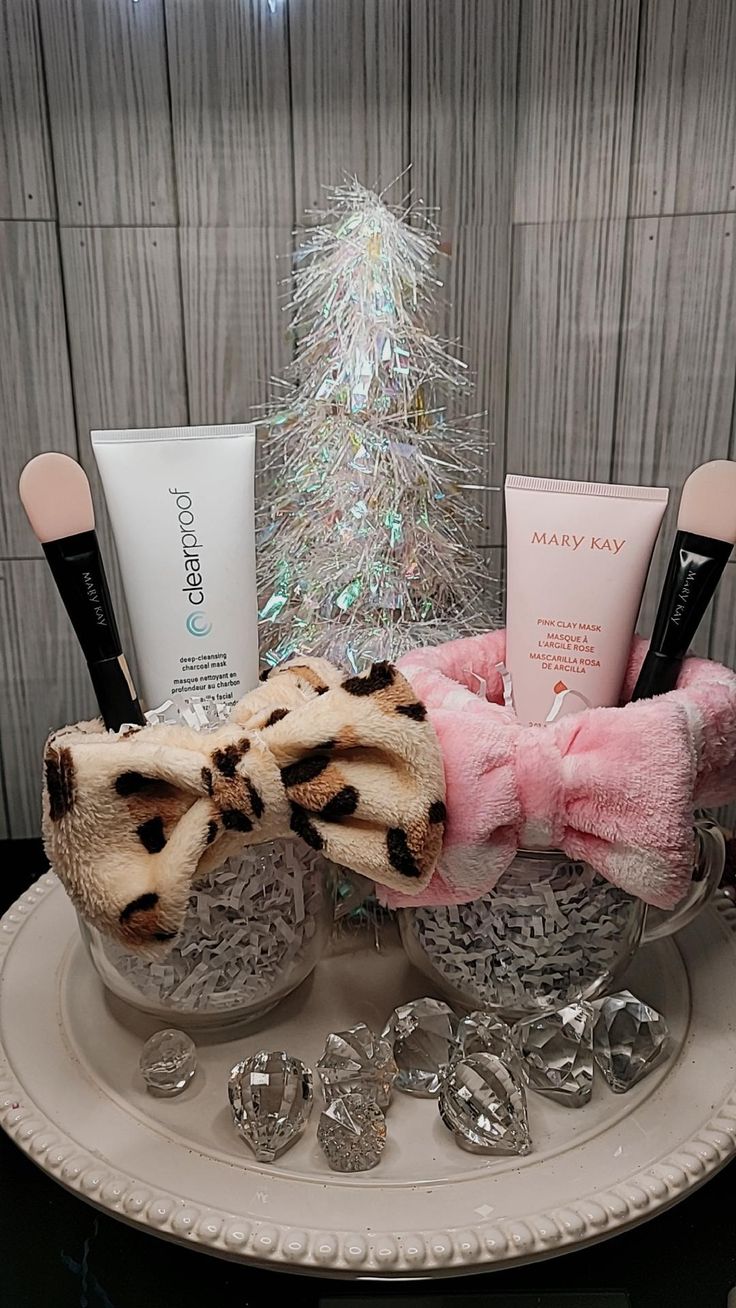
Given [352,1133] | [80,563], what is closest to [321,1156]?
[352,1133]

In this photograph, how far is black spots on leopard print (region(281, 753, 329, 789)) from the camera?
15.6 inches

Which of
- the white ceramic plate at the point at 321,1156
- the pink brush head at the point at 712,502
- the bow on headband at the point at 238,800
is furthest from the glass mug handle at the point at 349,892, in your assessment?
the pink brush head at the point at 712,502

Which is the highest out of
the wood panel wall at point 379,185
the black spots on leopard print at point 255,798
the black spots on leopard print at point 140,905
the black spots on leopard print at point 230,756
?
the wood panel wall at point 379,185

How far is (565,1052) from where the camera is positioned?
453mm

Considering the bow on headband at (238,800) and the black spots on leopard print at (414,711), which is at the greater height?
the black spots on leopard print at (414,711)

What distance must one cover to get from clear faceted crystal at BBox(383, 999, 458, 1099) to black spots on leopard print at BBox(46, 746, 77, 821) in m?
0.19

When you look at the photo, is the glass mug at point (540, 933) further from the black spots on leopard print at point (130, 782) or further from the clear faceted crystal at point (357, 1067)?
the black spots on leopard print at point (130, 782)

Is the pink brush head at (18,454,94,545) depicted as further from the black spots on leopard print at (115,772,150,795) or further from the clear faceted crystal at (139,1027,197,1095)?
the clear faceted crystal at (139,1027,197,1095)

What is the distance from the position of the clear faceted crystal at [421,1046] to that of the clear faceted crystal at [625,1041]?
0.23 ft

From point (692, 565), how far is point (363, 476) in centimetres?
22

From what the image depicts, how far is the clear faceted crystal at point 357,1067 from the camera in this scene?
44 cm

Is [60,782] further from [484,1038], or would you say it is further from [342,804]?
[484,1038]

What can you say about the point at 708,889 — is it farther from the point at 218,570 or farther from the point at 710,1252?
the point at 218,570

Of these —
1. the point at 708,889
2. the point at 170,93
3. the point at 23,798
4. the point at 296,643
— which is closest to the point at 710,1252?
A: the point at 708,889
